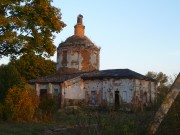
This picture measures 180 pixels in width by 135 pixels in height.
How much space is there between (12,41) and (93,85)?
54.6 feet

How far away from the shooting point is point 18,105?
1697 cm

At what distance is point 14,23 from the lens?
17047 millimetres

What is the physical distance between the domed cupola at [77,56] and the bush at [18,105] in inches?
716

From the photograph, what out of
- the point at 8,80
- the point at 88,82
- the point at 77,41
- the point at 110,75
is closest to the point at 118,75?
the point at 110,75

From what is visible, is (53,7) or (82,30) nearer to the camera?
(53,7)

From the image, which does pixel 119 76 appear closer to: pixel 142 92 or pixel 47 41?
pixel 142 92

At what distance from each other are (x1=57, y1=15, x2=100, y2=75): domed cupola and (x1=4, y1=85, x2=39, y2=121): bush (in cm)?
1819

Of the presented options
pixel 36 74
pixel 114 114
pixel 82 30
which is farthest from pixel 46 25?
pixel 36 74

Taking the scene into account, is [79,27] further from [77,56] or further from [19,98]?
[19,98]

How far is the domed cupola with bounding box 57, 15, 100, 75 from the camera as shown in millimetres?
35812

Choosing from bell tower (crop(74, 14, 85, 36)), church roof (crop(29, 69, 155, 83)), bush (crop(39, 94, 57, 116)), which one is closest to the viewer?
bush (crop(39, 94, 57, 116))

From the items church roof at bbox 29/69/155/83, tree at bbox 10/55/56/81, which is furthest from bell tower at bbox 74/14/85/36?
church roof at bbox 29/69/155/83

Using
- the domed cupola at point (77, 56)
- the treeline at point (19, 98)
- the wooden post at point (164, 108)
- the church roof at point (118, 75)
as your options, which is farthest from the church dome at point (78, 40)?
the wooden post at point (164, 108)

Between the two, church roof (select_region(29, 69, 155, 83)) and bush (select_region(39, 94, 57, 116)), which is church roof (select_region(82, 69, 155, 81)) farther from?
bush (select_region(39, 94, 57, 116))
